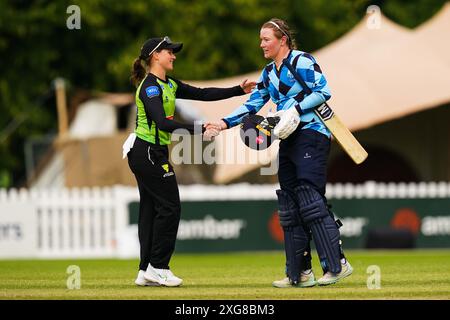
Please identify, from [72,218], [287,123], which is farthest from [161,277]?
[72,218]

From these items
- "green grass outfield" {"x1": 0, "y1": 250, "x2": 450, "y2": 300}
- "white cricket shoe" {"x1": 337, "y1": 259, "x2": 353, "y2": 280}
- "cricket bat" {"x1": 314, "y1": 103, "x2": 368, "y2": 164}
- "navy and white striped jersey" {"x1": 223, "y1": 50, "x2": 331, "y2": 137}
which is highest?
"navy and white striped jersey" {"x1": 223, "y1": 50, "x2": 331, "y2": 137}

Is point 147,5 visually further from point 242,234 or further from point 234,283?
point 234,283

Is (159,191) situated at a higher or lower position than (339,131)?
lower

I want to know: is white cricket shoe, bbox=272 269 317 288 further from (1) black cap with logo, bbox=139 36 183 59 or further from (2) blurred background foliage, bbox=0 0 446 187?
(2) blurred background foliage, bbox=0 0 446 187

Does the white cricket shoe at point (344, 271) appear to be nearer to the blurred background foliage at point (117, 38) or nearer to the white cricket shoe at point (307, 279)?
the white cricket shoe at point (307, 279)

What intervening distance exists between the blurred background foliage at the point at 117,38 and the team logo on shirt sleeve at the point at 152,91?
64.2 ft

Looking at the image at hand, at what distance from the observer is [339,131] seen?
937 centimetres

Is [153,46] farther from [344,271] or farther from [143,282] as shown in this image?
[344,271]

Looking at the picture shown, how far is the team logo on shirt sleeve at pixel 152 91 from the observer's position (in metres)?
9.53

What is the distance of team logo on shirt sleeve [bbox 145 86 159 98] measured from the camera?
9.53m

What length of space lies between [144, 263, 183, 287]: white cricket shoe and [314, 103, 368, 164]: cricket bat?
1677mm

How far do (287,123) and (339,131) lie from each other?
484 millimetres

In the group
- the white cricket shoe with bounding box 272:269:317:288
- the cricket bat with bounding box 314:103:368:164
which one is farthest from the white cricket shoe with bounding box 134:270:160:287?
the cricket bat with bounding box 314:103:368:164
